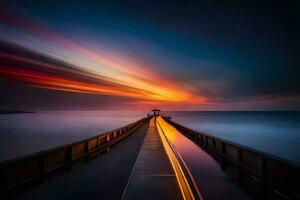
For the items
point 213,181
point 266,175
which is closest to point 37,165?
point 213,181

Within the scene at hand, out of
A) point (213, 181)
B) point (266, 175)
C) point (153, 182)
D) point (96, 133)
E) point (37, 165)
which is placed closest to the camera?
point (266, 175)

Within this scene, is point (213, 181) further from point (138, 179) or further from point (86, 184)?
point (86, 184)

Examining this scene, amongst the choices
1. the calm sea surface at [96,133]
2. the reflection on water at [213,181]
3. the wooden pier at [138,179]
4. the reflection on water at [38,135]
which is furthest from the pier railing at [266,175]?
the reflection on water at [38,135]

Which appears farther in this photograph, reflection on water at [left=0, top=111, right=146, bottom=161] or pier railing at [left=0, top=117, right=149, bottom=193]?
reflection on water at [left=0, top=111, right=146, bottom=161]

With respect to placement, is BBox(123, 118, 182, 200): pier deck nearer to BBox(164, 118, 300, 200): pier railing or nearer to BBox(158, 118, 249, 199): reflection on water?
BBox(158, 118, 249, 199): reflection on water

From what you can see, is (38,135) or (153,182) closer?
(153,182)

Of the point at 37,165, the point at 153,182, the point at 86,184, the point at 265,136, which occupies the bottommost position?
A: the point at 265,136

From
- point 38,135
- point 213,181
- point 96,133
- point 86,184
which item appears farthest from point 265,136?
point 38,135

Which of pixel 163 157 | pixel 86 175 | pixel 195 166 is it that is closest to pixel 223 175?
pixel 195 166

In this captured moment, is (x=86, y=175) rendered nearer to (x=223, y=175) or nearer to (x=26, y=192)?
(x=26, y=192)

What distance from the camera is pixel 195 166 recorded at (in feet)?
28.1

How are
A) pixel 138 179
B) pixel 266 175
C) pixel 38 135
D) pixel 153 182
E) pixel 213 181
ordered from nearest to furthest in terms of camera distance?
pixel 266 175
pixel 153 182
pixel 138 179
pixel 213 181
pixel 38 135

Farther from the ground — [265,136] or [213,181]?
[213,181]

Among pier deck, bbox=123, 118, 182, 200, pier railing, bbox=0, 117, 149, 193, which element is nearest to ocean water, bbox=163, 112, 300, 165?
pier deck, bbox=123, 118, 182, 200
